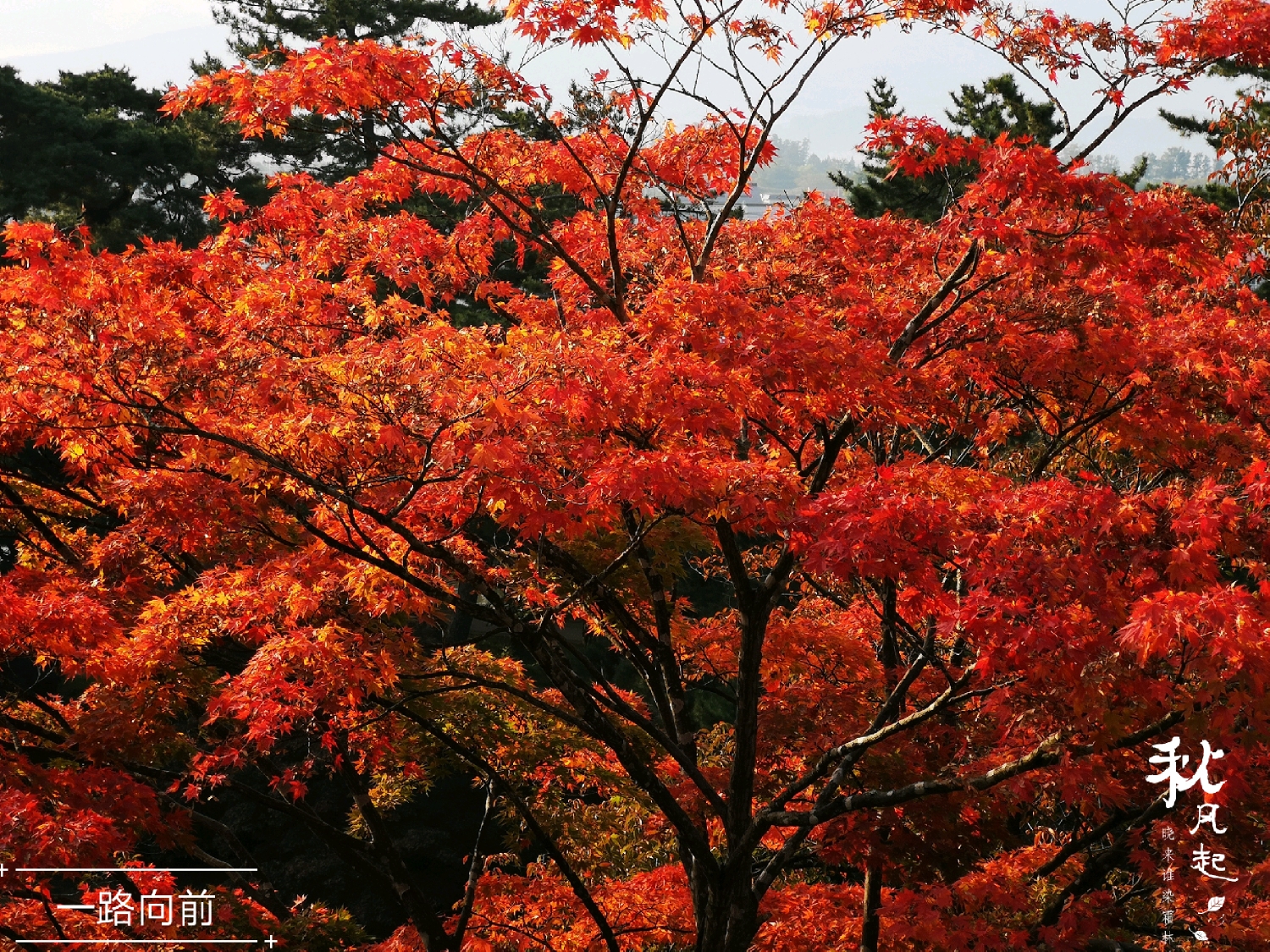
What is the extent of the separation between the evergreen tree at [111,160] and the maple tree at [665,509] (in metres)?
12.6

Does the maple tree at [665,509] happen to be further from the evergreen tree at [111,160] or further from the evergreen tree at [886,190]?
the evergreen tree at [886,190]

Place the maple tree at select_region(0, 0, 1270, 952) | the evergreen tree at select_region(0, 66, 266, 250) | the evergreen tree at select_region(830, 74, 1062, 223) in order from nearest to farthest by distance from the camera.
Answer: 1. the maple tree at select_region(0, 0, 1270, 952)
2. the evergreen tree at select_region(0, 66, 266, 250)
3. the evergreen tree at select_region(830, 74, 1062, 223)

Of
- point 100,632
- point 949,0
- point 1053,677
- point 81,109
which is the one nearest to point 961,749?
point 1053,677

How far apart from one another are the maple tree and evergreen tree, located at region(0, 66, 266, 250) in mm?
12626

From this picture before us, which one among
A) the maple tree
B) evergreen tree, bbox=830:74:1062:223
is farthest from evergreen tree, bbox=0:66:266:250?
evergreen tree, bbox=830:74:1062:223

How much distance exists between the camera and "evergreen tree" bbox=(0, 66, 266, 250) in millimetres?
20562

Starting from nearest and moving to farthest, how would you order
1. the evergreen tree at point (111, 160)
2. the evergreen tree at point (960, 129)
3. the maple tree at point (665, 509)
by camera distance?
the maple tree at point (665, 509) < the evergreen tree at point (111, 160) < the evergreen tree at point (960, 129)

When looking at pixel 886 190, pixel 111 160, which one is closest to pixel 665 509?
pixel 111 160

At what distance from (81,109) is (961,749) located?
835 inches

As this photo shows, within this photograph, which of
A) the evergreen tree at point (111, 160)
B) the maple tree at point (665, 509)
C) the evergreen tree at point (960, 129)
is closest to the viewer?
the maple tree at point (665, 509)

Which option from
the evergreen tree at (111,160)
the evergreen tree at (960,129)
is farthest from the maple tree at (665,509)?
the evergreen tree at (960,129)

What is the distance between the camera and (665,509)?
23.6ft

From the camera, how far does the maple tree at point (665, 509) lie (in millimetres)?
6027

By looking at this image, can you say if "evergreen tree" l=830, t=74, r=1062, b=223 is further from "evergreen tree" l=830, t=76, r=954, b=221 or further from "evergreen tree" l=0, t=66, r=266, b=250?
"evergreen tree" l=0, t=66, r=266, b=250
